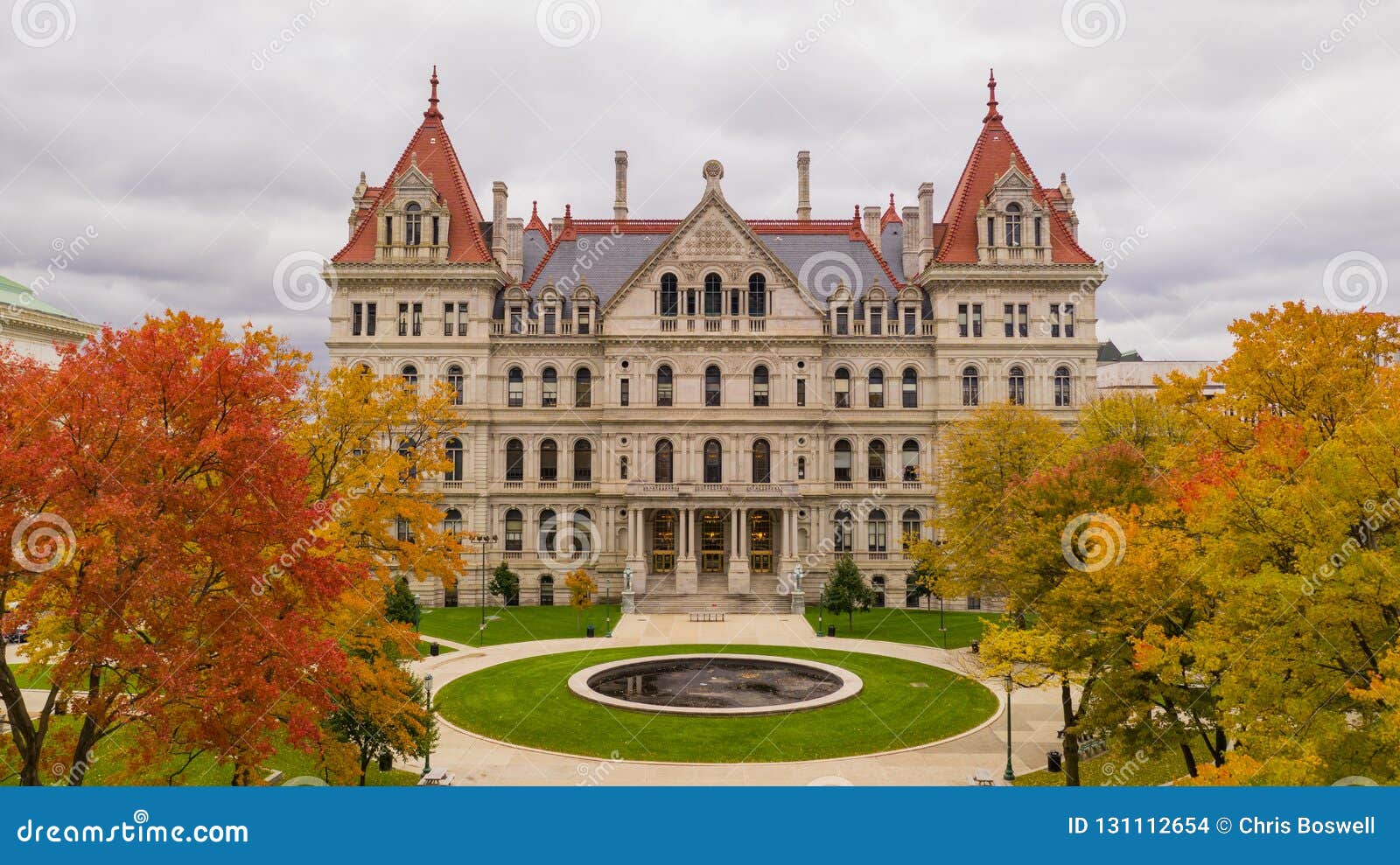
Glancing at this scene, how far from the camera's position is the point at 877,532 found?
5388cm

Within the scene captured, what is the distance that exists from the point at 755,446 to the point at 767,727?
28859 mm

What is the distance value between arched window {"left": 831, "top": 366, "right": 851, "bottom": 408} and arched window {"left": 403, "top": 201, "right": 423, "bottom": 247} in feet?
93.9

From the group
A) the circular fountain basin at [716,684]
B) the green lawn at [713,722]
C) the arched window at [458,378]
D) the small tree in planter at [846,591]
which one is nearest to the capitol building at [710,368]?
the arched window at [458,378]

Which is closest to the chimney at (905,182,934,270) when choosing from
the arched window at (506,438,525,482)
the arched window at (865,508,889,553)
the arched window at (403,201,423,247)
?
the arched window at (865,508,889,553)

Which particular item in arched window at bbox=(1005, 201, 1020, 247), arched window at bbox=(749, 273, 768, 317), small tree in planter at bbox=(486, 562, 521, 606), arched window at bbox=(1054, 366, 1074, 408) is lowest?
small tree in planter at bbox=(486, 562, 521, 606)

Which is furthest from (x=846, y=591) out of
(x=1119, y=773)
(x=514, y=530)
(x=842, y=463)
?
(x=514, y=530)

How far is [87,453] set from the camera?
42.4 ft

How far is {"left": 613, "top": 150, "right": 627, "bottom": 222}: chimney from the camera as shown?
201 feet

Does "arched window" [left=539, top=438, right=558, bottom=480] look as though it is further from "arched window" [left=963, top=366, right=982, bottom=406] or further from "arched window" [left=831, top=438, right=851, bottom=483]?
"arched window" [left=963, top=366, right=982, bottom=406]

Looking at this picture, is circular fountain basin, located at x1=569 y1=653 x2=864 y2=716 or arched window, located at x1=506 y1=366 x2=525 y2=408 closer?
circular fountain basin, located at x1=569 y1=653 x2=864 y2=716

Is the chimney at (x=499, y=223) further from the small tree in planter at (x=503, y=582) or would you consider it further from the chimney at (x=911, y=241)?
the chimney at (x=911, y=241)

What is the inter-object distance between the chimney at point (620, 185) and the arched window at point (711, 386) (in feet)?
49.5

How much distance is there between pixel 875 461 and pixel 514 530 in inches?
958

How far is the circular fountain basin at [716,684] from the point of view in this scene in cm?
2864
